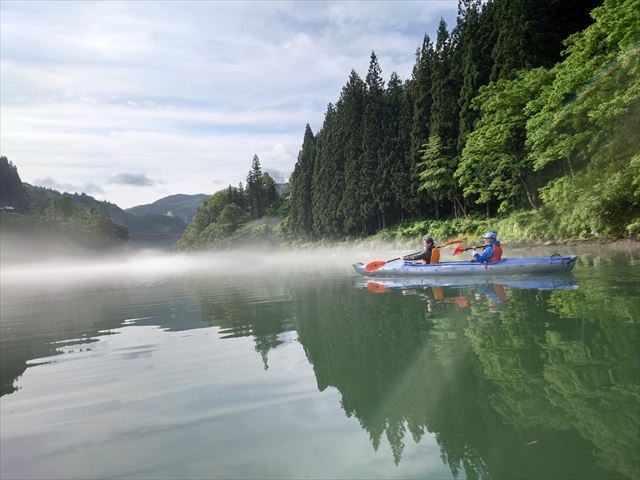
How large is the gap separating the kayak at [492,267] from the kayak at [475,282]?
156 mm

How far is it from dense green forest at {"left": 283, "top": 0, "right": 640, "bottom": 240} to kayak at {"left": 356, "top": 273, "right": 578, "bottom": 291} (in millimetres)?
5965

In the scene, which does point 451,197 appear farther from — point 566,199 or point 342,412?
point 342,412

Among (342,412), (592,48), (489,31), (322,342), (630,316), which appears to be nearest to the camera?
(342,412)

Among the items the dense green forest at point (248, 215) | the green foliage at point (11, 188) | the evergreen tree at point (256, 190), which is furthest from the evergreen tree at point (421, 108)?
the green foliage at point (11, 188)

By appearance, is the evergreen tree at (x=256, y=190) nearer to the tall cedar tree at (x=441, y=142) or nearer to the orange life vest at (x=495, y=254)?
the tall cedar tree at (x=441, y=142)

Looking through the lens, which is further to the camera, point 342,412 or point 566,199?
point 566,199

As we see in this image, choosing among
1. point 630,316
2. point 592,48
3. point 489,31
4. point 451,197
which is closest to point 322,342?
point 630,316

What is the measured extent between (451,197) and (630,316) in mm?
31253

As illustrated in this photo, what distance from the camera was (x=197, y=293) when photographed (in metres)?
18.1

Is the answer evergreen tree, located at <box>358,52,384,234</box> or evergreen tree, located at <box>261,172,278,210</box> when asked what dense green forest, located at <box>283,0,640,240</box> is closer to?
evergreen tree, located at <box>358,52,384,234</box>

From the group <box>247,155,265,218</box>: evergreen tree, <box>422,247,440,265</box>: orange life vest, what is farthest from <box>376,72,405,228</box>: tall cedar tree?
<box>247,155,265,218</box>: evergreen tree

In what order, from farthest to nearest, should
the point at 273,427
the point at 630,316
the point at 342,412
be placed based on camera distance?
1. the point at 630,316
2. the point at 342,412
3. the point at 273,427

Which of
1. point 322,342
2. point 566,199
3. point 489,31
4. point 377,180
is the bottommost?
point 322,342

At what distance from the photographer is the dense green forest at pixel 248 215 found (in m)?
87.2
